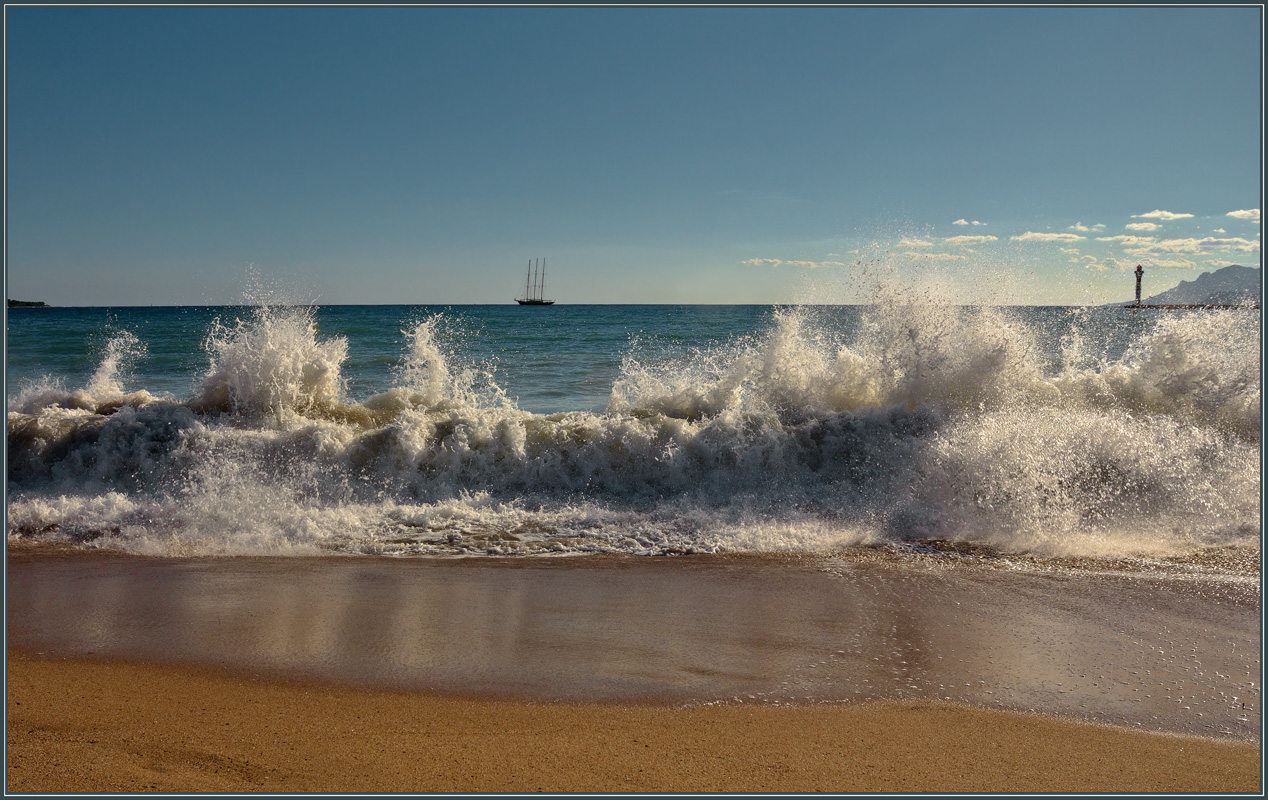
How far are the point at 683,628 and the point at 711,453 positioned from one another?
3.67 m

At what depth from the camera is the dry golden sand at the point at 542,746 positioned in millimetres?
2449

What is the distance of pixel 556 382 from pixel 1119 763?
13285 millimetres

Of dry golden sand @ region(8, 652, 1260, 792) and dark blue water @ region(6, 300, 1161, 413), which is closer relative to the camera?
dry golden sand @ region(8, 652, 1260, 792)

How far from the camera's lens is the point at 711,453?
7.39 m

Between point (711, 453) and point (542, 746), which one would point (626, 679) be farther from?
point (711, 453)

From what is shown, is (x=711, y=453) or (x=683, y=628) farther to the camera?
(x=711, y=453)

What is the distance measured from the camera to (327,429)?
7.66 metres

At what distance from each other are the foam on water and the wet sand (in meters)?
0.92

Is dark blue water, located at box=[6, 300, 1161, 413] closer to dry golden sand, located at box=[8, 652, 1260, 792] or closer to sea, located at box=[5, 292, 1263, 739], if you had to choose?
sea, located at box=[5, 292, 1263, 739]

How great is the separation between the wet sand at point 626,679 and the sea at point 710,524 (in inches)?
1.2

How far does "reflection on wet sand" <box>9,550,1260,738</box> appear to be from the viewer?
3.18 m

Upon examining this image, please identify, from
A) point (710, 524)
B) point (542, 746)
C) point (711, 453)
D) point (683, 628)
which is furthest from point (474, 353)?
point (542, 746)

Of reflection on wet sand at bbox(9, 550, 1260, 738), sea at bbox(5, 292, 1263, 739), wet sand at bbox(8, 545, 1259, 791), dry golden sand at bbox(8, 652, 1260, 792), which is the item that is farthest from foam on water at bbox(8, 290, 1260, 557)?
dry golden sand at bbox(8, 652, 1260, 792)

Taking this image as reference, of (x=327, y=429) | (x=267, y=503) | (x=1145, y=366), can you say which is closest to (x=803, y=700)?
(x=267, y=503)
